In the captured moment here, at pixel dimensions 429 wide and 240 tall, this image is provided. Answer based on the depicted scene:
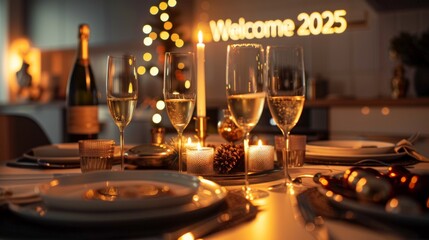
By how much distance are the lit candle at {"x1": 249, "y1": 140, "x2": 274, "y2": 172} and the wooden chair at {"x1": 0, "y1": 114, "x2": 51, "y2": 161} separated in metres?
1.03

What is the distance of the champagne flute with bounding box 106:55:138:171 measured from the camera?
830 millimetres

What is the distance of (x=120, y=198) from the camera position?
563 millimetres

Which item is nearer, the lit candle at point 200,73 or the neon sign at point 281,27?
the lit candle at point 200,73

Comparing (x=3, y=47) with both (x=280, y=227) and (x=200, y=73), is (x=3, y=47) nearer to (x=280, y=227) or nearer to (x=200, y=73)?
(x=200, y=73)

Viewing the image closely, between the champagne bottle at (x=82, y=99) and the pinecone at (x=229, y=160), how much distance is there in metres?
0.49

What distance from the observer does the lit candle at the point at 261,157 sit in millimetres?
853

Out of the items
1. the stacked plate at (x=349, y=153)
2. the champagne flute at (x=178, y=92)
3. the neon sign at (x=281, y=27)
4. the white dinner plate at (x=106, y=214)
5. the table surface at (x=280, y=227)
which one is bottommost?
the table surface at (x=280, y=227)

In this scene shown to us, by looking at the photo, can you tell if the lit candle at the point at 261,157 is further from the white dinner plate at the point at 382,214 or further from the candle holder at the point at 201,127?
the white dinner plate at the point at 382,214

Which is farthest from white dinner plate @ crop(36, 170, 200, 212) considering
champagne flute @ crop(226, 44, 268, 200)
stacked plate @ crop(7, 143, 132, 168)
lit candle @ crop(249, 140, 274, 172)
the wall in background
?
the wall in background

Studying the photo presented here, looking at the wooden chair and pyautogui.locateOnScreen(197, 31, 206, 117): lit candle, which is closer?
pyautogui.locateOnScreen(197, 31, 206, 117): lit candle

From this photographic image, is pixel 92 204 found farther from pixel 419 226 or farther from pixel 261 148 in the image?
pixel 261 148

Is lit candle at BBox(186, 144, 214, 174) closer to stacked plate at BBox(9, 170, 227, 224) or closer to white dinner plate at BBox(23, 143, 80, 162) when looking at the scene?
stacked plate at BBox(9, 170, 227, 224)

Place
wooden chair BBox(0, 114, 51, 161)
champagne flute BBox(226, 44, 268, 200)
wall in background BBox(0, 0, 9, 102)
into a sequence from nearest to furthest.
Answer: champagne flute BBox(226, 44, 268, 200) < wooden chair BBox(0, 114, 51, 161) < wall in background BBox(0, 0, 9, 102)

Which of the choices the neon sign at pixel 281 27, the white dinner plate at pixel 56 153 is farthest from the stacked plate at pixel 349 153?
the neon sign at pixel 281 27
